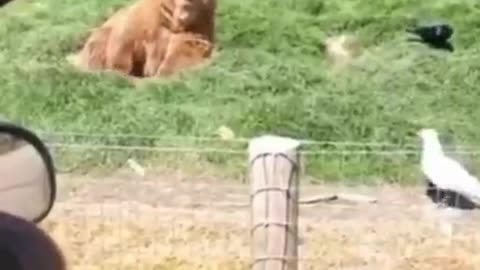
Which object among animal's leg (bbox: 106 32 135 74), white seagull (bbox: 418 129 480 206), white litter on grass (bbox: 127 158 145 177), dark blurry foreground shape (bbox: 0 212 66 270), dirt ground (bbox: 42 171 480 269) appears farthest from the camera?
animal's leg (bbox: 106 32 135 74)

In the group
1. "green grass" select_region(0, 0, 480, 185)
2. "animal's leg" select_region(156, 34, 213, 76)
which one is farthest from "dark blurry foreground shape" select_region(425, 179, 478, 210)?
"animal's leg" select_region(156, 34, 213, 76)

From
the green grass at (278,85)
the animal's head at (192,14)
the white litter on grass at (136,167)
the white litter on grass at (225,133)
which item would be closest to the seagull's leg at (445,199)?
the green grass at (278,85)

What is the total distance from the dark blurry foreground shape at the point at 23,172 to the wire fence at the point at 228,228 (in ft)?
8.11

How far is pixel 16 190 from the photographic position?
89 cm

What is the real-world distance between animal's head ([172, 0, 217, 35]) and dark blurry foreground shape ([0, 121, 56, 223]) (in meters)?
6.04

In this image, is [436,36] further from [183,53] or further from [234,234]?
[234,234]

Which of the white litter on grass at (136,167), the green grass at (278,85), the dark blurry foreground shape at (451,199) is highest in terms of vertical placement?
the green grass at (278,85)

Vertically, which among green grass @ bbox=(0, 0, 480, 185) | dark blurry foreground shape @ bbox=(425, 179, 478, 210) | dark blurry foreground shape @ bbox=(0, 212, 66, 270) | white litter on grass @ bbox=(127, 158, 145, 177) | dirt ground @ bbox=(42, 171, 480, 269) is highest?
green grass @ bbox=(0, 0, 480, 185)

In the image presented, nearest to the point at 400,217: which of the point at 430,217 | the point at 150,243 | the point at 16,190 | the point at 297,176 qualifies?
the point at 430,217

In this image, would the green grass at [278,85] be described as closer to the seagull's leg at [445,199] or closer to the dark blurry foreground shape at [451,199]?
the dark blurry foreground shape at [451,199]

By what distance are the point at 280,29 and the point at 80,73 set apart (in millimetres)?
1281

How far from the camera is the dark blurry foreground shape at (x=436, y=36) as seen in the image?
7172 mm

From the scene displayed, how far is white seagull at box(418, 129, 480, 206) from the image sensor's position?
4227 mm

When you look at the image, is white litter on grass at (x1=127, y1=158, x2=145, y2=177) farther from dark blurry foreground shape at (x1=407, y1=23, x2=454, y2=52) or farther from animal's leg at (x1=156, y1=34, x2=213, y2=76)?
dark blurry foreground shape at (x1=407, y1=23, x2=454, y2=52)
